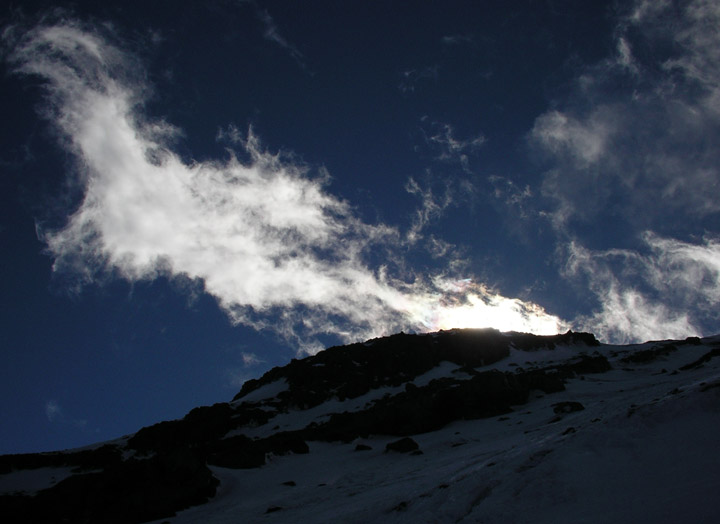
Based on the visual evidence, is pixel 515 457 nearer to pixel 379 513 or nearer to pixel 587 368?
pixel 379 513

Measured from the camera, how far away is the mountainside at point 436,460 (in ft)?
32.2

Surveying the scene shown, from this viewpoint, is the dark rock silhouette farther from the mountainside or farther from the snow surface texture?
the snow surface texture

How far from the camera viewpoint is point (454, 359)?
8212 cm

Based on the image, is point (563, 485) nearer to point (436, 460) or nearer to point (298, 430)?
point (436, 460)

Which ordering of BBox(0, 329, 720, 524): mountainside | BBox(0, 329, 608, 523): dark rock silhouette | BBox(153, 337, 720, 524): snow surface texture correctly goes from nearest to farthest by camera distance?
BBox(153, 337, 720, 524): snow surface texture → BBox(0, 329, 720, 524): mountainside → BBox(0, 329, 608, 523): dark rock silhouette

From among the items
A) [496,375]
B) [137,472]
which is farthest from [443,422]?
[137,472]

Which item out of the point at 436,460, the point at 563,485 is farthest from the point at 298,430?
the point at 563,485

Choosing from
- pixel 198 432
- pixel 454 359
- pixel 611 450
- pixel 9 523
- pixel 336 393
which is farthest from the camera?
pixel 454 359

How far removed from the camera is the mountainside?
32.2 feet

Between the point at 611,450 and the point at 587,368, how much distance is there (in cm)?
4979

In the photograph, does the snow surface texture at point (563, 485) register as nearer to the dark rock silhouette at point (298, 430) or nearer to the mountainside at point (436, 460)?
the mountainside at point (436, 460)

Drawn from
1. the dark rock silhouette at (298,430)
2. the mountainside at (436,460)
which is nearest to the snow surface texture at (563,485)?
the mountainside at (436,460)

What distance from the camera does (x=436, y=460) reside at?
76.0 feet

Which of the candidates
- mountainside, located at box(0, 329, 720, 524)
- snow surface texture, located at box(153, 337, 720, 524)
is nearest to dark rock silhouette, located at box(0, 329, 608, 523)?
mountainside, located at box(0, 329, 720, 524)
